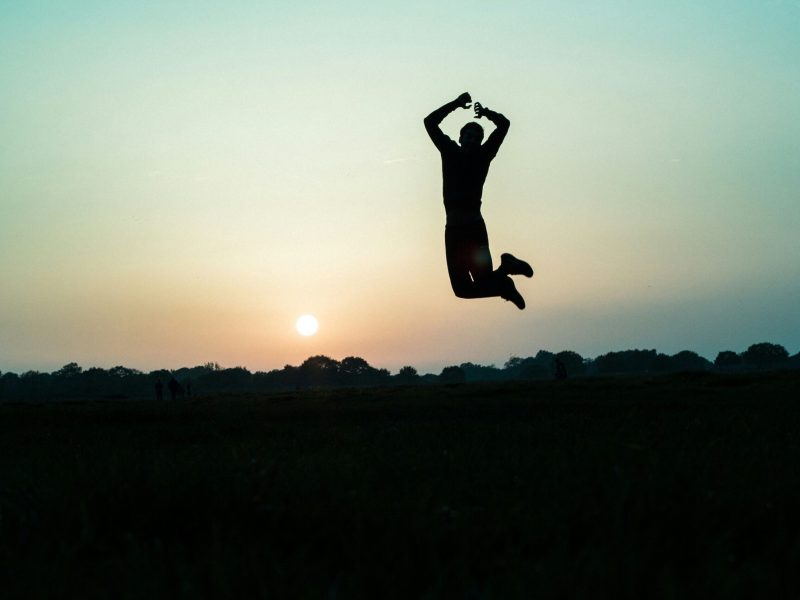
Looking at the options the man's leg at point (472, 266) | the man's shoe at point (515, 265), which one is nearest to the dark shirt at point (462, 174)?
the man's leg at point (472, 266)

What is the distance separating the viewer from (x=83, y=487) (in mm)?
4262

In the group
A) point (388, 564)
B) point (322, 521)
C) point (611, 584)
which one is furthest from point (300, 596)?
point (322, 521)

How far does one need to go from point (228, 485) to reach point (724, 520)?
2.37 meters

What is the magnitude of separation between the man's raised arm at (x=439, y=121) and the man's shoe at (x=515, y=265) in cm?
175

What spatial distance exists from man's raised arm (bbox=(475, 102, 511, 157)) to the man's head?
129 millimetres

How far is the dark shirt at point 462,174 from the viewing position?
31.6 feet

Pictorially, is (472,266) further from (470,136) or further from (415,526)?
(415,526)

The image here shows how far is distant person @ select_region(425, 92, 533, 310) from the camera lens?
965 cm

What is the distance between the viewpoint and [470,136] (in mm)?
9891

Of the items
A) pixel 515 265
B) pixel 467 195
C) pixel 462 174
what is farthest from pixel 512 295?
pixel 462 174

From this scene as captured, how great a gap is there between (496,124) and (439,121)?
2.36 ft

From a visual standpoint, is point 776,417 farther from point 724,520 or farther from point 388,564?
Result: point 388,564

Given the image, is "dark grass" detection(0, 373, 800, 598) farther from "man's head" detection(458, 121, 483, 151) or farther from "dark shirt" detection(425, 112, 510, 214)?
"man's head" detection(458, 121, 483, 151)

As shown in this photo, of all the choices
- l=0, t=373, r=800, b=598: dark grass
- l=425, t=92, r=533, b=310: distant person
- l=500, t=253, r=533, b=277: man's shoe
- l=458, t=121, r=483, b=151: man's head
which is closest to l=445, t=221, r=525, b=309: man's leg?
l=425, t=92, r=533, b=310: distant person
